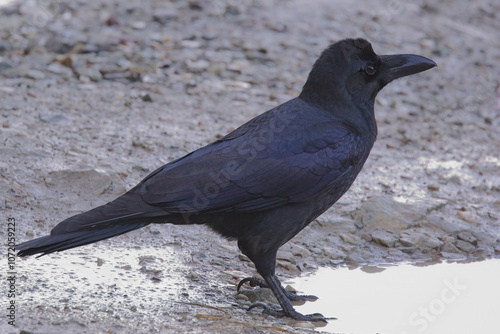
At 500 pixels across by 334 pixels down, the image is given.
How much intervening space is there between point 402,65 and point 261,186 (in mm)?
1498

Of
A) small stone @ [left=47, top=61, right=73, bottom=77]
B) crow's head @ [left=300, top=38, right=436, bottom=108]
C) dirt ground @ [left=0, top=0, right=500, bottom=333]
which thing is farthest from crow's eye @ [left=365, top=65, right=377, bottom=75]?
small stone @ [left=47, top=61, right=73, bottom=77]

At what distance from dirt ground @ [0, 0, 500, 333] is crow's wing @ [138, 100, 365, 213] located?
2.06ft

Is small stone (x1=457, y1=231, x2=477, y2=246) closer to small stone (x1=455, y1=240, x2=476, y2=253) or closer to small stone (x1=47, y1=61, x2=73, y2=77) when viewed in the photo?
small stone (x1=455, y1=240, x2=476, y2=253)

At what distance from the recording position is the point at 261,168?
4.33 meters

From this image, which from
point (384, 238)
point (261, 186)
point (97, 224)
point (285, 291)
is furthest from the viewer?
point (384, 238)

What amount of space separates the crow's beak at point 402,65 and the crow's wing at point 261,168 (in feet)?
2.19

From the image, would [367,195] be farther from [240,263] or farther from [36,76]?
[36,76]

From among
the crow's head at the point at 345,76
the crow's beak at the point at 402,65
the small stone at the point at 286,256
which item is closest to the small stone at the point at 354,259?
the small stone at the point at 286,256

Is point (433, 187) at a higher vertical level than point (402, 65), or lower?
lower

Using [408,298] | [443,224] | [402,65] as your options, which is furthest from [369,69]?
[443,224]

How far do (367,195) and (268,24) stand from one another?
4.22 metres

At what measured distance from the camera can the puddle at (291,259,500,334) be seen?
4.30 metres

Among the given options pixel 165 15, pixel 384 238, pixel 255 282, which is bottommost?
pixel 255 282

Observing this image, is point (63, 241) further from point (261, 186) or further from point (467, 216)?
point (467, 216)
